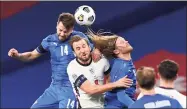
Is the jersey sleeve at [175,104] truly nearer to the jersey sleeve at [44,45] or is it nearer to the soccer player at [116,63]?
the soccer player at [116,63]

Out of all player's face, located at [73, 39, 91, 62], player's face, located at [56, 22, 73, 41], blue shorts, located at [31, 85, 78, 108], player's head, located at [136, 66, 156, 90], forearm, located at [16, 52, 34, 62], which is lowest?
blue shorts, located at [31, 85, 78, 108]

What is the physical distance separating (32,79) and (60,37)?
105 inches

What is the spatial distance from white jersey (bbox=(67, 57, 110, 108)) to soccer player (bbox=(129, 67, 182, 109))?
0.94m

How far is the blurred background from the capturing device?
25.3ft

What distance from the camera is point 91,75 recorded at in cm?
478

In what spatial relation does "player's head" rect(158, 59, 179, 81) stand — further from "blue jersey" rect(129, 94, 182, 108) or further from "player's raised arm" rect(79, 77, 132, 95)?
"player's raised arm" rect(79, 77, 132, 95)

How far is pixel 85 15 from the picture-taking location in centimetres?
559

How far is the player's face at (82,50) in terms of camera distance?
4.71m

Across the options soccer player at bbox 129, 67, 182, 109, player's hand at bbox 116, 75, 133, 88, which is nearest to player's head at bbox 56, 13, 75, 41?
player's hand at bbox 116, 75, 133, 88

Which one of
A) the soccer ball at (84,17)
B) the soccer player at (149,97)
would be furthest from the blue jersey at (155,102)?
the soccer ball at (84,17)

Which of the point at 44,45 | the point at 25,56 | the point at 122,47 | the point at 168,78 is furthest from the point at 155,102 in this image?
the point at 25,56

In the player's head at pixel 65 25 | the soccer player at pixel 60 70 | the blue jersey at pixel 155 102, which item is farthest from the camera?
the soccer player at pixel 60 70

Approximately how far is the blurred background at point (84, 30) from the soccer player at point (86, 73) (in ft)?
9.52

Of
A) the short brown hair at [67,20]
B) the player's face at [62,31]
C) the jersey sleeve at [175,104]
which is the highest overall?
the short brown hair at [67,20]
